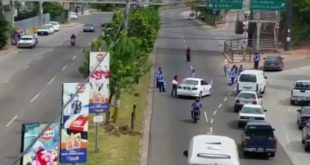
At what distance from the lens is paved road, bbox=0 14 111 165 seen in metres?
36.4

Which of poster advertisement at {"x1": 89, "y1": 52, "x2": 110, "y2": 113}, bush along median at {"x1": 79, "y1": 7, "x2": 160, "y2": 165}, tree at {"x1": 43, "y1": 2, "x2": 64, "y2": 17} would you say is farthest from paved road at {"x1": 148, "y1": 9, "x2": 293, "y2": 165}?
tree at {"x1": 43, "y1": 2, "x2": 64, "y2": 17}

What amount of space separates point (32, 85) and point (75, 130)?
33.0m

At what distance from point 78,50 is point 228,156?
186ft

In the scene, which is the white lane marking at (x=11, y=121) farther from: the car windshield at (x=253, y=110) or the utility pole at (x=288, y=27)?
the utility pole at (x=288, y=27)

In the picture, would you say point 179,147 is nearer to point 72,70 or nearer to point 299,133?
point 299,133

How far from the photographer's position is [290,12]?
81125 millimetres

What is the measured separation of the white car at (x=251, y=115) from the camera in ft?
132

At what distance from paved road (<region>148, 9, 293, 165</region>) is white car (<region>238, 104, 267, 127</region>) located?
22.6 inches

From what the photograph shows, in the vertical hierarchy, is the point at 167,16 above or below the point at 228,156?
below

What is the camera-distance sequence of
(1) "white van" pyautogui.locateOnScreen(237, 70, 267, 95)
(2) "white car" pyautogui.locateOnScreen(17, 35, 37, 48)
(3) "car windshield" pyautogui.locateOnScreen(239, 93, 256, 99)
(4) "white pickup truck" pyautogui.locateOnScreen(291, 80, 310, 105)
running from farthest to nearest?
1. (2) "white car" pyautogui.locateOnScreen(17, 35, 37, 48)
2. (1) "white van" pyautogui.locateOnScreen(237, 70, 267, 95)
3. (4) "white pickup truck" pyautogui.locateOnScreen(291, 80, 310, 105)
4. (3) "car windshield" pyautogui.locateOnScreen(239, 93, 256, 99)

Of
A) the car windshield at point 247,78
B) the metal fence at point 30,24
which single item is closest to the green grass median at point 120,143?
the car windshield at point 247,78

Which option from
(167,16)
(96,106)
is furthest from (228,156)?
(167,16)

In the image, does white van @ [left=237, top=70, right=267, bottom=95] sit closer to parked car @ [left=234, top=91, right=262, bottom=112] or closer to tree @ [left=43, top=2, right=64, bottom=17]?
parked car @ [left=234, top=91, right=262, bottom=112]

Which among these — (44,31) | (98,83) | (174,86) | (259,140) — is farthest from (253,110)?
(44,31)
